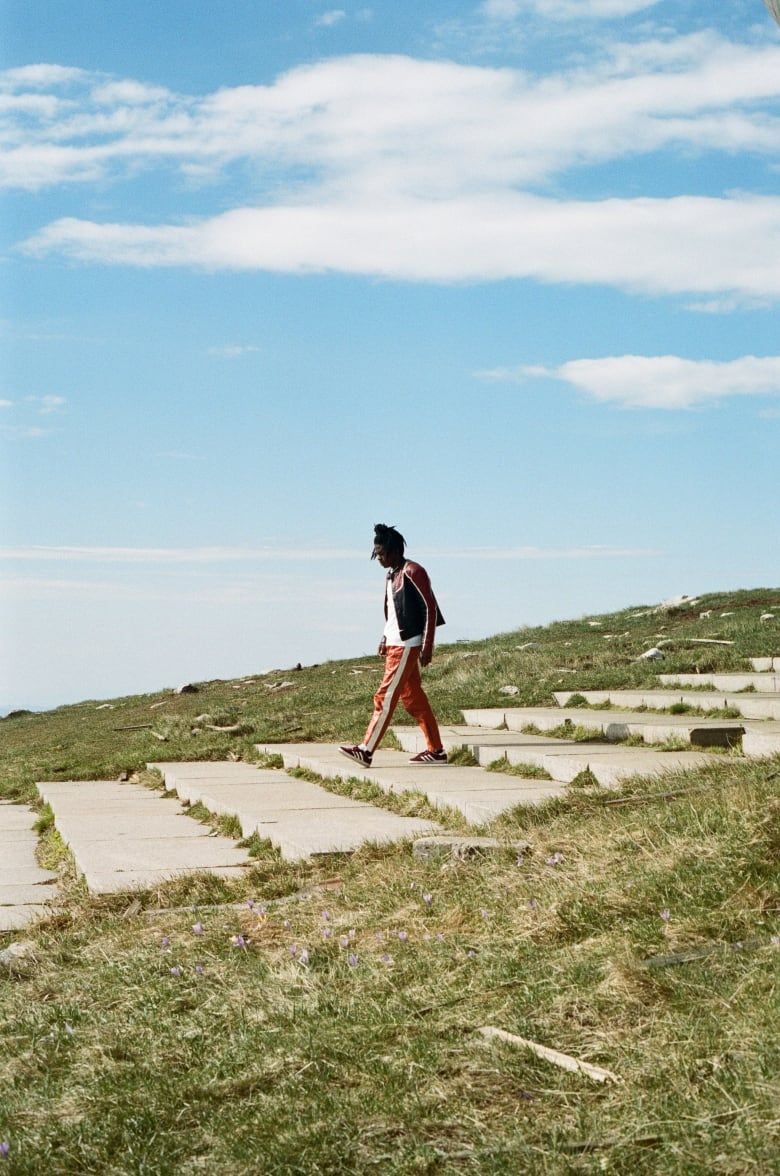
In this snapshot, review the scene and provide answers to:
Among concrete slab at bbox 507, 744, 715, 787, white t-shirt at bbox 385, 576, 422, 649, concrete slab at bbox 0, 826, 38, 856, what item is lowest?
concrete slab at bbox 0, 826, 38, 856

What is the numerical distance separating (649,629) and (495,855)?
1182cm

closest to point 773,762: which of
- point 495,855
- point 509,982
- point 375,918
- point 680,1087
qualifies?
point 495,855

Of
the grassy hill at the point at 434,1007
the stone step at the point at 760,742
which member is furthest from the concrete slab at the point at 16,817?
the stone step at the point at 760,742

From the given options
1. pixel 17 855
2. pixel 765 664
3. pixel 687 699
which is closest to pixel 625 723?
pixel 687 699

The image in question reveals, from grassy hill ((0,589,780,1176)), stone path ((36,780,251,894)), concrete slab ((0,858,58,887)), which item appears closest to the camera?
grassy hill ((0,589,780,1176))

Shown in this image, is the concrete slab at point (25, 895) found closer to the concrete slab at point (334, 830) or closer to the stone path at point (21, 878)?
the stone path at point (21, 878)

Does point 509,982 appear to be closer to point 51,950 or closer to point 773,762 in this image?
A: point 51,950

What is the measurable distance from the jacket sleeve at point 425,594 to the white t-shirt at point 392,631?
8 cm

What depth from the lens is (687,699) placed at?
32.4 ft

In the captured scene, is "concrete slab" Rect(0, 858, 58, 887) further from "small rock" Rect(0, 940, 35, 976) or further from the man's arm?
the man's arm

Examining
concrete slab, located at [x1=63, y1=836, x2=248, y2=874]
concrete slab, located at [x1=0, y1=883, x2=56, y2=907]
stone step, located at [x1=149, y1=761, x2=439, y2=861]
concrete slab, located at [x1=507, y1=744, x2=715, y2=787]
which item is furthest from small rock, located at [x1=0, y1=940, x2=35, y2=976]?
concrete slab, located at [x1=507, y1=744, x2=715, y2=787]

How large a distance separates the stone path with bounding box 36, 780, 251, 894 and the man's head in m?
2.52

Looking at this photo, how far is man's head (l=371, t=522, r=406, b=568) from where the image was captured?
9594mm

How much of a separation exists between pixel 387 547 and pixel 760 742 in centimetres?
356
